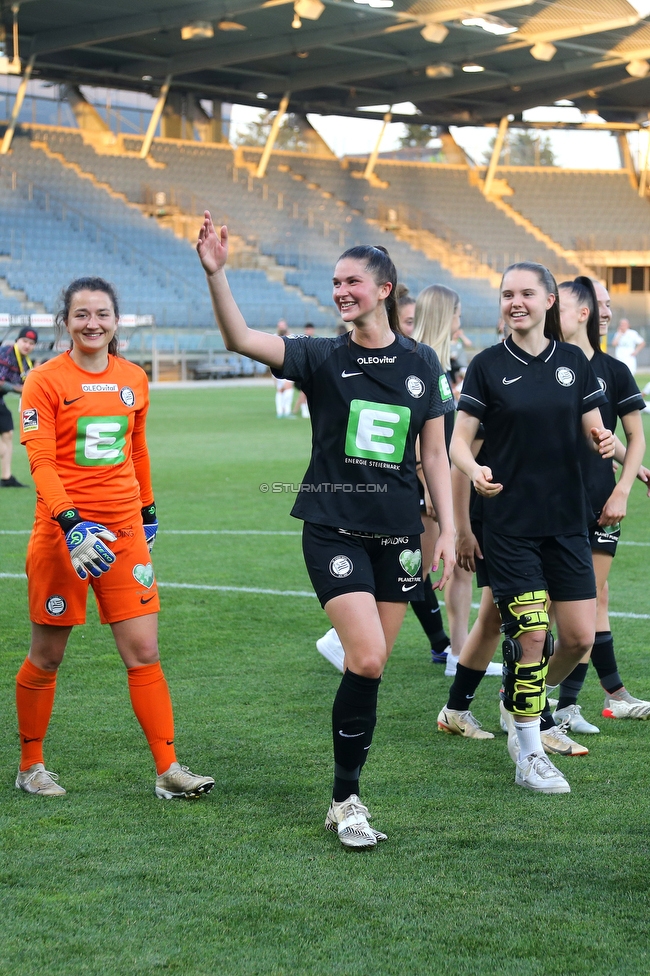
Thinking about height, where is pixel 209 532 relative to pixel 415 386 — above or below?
below

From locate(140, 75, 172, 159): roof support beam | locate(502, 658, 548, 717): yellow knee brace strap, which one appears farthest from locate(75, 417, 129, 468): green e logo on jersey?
locate(140, 75, 172, 159): roof support beam

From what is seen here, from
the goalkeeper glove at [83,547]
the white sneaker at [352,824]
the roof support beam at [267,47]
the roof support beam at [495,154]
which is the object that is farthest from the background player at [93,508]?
the roof support beam at [495,154]

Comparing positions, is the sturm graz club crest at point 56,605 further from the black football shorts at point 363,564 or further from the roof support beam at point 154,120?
the roof support beam at point 154,120

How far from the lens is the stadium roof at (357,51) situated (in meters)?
35.2

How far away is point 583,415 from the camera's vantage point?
14.8ft

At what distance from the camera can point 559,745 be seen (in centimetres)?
486

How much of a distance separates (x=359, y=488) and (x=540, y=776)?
1.41 m

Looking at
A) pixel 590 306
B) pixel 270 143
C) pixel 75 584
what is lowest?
pixel 75 584

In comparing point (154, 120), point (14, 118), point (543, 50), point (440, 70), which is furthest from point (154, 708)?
point (154, 120)

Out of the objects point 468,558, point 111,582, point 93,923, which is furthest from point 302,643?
point 93,923

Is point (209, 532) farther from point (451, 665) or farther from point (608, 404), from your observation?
point (608, 404)

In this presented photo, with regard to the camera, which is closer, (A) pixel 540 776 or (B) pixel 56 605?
(B) pixel 56 605

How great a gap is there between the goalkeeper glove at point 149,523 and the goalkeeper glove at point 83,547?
1.88 feet

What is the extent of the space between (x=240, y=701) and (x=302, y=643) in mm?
1261
